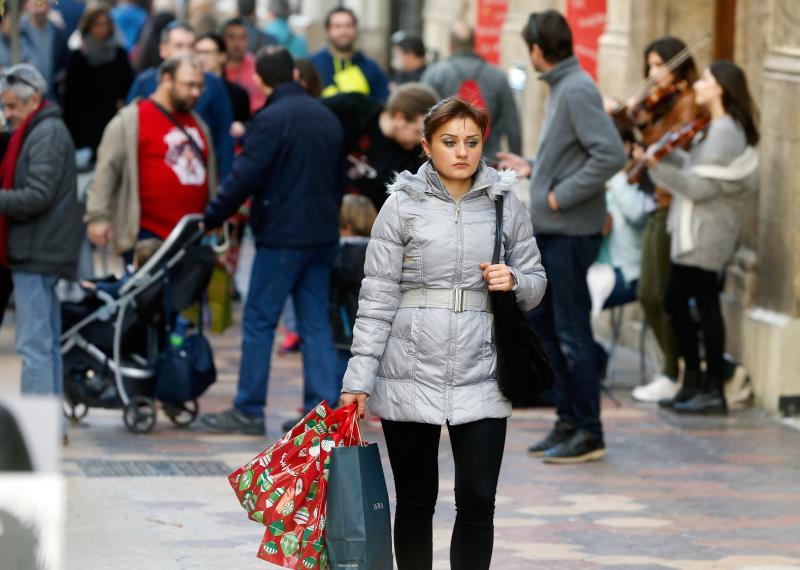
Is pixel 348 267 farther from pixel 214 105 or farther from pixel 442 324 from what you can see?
pixel 442 324

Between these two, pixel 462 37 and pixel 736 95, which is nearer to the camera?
pixel 736 95

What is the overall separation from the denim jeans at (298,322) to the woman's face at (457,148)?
154 inches

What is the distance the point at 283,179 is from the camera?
9.95 m

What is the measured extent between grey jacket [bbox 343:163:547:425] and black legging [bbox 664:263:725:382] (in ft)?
15.7

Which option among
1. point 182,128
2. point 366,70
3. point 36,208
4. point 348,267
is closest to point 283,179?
point 348,267

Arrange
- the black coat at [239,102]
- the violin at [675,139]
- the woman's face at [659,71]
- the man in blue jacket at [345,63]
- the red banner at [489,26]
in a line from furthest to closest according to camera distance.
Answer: the red banner at [489,26] < the man in blue jacket at [345,63] < the black coat at [239,102] < the woman's face at [659,71] < the violin at [675,139]

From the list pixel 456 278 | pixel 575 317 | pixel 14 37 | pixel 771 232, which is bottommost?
pixel 575 317

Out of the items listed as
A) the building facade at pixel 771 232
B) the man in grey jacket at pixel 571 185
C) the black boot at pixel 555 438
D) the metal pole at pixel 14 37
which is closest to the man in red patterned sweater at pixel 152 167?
the metal pole at pixel 14 37

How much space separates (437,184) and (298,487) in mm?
1064

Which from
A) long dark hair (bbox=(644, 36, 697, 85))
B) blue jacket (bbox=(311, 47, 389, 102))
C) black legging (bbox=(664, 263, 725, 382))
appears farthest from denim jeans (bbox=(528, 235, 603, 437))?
blue jacket (bbox=(311, 47, 389, 102))

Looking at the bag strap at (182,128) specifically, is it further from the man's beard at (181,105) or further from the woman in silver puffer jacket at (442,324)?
the woman in silver puffer jacket at (442,324)

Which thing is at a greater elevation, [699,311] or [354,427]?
[354,427]

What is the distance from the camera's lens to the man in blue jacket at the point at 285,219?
32.6ft

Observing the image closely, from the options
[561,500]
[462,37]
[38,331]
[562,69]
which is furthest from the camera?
[462,37]
